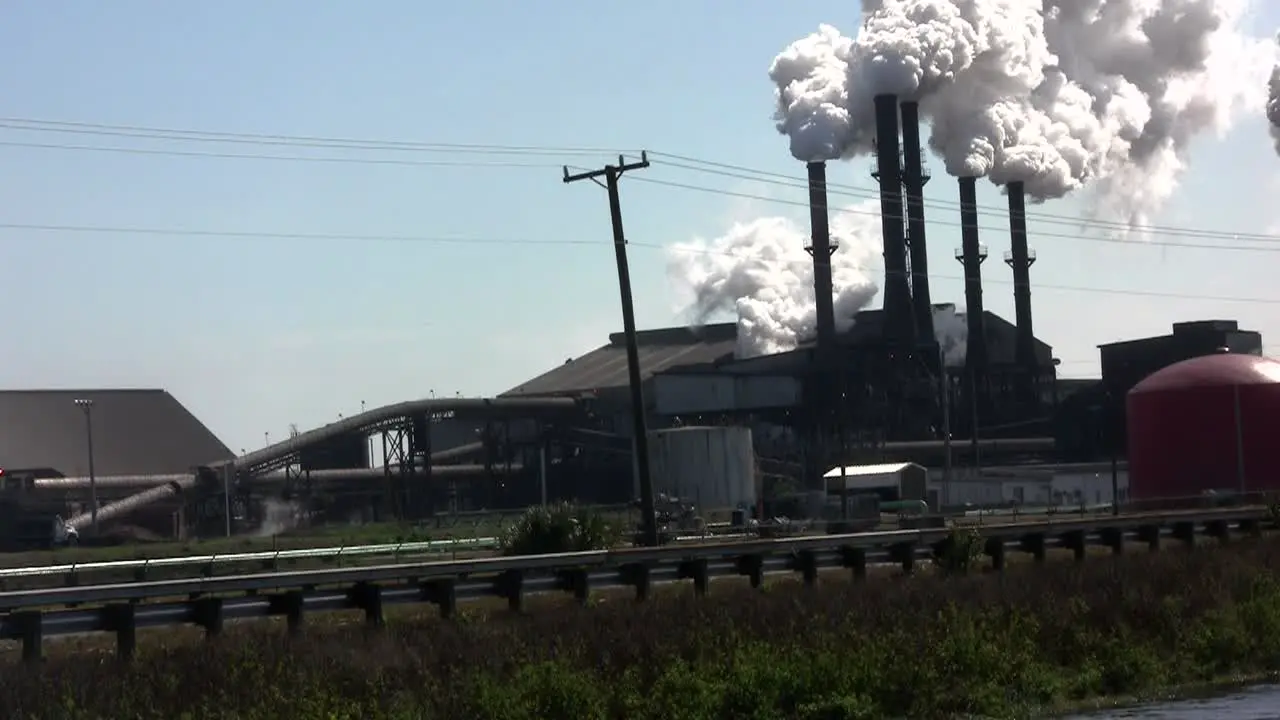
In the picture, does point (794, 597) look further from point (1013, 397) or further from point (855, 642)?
point (1013, 397)

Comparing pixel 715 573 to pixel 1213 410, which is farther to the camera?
pixel 1213 410

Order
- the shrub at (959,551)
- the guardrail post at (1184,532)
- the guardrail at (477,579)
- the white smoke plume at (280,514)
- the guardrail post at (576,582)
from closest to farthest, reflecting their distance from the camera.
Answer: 1. the guardrail at (477,579)
2. the guardrail post at (576,582)
3. the shrub at (959,551)
4. the guardrail post at (1184,532)
5. the white smoke plume at (280,514)

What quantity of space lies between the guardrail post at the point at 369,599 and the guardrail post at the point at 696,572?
636 centimetres

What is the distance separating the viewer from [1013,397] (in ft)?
366

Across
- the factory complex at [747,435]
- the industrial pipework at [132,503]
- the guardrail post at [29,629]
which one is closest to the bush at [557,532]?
the guardrail post at [29,629]

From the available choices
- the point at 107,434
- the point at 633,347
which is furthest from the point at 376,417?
the point at 633,347

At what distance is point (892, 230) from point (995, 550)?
64997 millimetres

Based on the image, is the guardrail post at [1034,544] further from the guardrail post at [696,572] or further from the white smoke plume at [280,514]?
the white smoke plume at [280,514]

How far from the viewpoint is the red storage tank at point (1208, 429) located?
72.2 metres

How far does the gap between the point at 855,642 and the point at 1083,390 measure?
297 feet

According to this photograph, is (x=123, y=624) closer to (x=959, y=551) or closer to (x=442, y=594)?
(x=442, y=594)

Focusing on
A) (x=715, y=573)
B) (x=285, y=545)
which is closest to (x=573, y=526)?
(x=715, y=573)

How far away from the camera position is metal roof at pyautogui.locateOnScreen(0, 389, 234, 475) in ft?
330

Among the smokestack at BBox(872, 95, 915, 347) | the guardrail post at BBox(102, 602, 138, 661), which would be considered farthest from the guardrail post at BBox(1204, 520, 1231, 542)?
the smokestack at BBox(872, 95, 915, 347)
